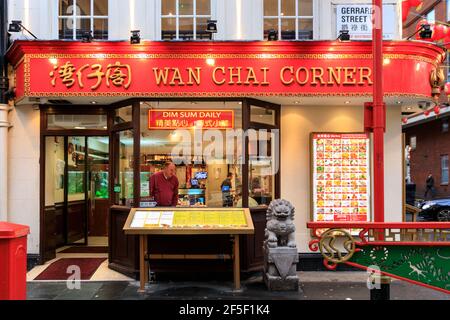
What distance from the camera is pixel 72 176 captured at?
34.4 ft

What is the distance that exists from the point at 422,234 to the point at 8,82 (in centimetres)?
728

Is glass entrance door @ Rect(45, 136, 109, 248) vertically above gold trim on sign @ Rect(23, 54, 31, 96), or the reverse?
gold trim on sign @ Rect(23, 54, 31, 96)

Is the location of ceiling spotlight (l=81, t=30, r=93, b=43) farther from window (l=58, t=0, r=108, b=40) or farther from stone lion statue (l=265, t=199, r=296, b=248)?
stone lion statue (l=265, t=199, r=296, b=248)

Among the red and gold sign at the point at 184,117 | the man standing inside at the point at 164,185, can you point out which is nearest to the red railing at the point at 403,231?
the red and gold sign at the point at 184,117

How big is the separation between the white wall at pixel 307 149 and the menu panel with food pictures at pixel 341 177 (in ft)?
0.60

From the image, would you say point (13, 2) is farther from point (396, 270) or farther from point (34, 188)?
point (396, 270)

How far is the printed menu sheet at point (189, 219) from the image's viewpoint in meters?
7.26

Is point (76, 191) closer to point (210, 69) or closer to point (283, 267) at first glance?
point (210, 69)

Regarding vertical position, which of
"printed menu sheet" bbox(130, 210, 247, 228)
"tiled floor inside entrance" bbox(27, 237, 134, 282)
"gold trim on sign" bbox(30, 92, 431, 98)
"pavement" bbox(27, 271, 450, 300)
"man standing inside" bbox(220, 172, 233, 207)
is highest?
"gold trim on sign" bbox(30, 92, 431, 98)

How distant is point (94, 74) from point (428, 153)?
1032 inches

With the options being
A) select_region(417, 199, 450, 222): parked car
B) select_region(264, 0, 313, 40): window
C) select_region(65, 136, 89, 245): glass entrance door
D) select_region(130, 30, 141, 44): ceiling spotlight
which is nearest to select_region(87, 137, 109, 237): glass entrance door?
select_region(65, 136, 89, 245): glass entrance door

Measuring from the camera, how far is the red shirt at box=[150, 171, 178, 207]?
8.27 meters

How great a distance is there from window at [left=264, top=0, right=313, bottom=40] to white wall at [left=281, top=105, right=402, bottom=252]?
1367mm

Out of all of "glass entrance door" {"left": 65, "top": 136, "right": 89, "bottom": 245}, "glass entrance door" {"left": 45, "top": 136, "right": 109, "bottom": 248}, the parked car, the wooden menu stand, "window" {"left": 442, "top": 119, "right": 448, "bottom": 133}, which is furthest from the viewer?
"window" {"left": 442, "top": 119, "right": 448, "bottom": 133}
